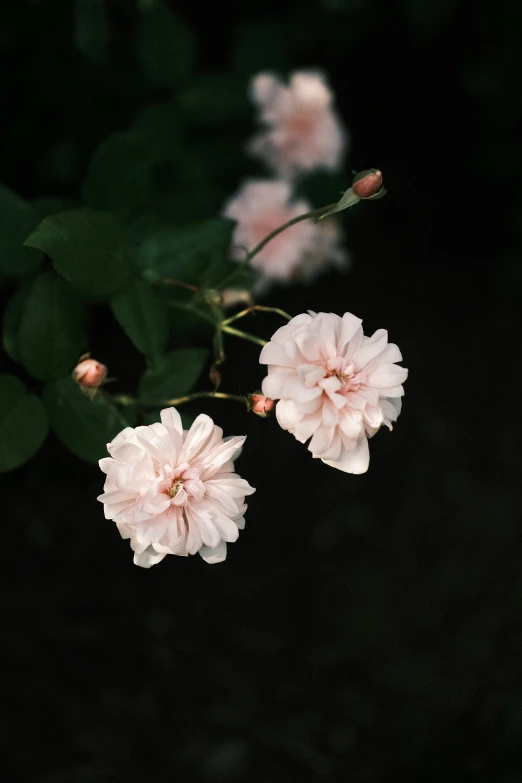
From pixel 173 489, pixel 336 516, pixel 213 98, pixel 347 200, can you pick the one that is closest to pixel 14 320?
pixel 173 489

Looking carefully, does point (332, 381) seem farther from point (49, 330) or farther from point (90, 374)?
point (49, 330)

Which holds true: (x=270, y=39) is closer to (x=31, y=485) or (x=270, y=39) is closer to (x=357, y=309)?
(x=357, y=309)

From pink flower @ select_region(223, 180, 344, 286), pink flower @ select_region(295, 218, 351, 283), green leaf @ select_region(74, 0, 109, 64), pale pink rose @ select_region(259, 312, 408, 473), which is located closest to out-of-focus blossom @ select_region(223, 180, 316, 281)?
pink flower @ select_region(223, 180, 344, 286)

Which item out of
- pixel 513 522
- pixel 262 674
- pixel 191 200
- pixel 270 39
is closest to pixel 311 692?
pixel 262 674

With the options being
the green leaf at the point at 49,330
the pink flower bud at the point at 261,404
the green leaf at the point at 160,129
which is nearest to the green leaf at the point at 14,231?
the green leaf at the point at 49,330

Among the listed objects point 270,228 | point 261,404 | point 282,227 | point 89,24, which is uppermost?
point 89,24

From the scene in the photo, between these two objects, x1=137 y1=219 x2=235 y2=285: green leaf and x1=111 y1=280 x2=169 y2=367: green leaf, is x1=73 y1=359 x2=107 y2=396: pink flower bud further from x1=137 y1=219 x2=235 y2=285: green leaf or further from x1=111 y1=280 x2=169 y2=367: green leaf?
x1=137 y1=219 x2=235 y2=285: green leaf
